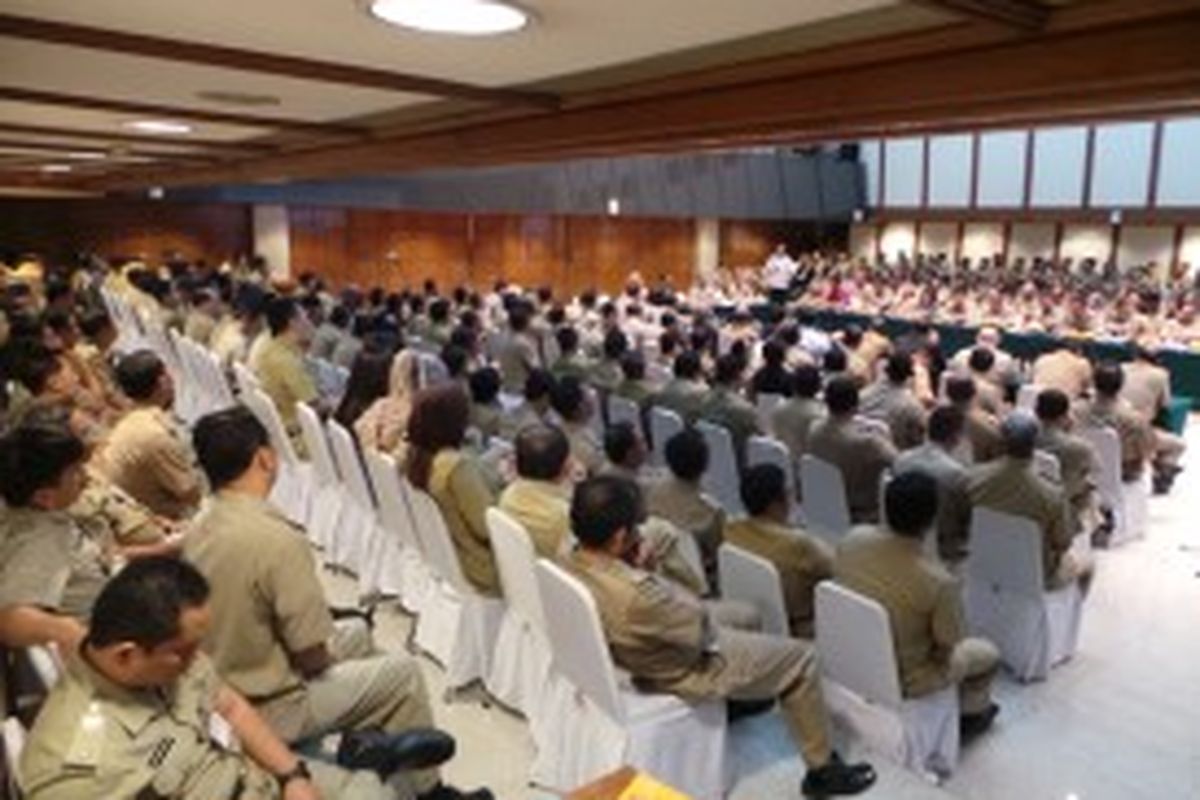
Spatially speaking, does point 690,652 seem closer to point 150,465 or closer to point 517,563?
point 517,563

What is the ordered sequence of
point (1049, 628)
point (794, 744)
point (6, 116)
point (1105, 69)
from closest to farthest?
point (1105, 69) < point (794, 744) < point (1049, 628) < point (6, 116)

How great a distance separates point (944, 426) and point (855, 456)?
1.61 ft

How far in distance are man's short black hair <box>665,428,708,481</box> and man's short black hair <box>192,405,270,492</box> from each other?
1856 millimetres

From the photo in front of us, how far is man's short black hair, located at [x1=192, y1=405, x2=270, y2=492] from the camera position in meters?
2.71

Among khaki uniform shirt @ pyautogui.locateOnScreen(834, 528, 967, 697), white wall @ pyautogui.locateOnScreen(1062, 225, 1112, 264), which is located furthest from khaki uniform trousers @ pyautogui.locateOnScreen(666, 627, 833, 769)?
white wall @ pyautogui.locateOnScreen(1062, 225, 1112, 264)

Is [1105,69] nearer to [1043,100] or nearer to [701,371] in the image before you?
[1043,100]

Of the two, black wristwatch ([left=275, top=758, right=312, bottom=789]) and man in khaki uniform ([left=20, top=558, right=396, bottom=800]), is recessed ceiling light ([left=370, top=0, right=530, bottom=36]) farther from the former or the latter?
black wristwatch ([left=275, top=758, right=312, bottom=789])

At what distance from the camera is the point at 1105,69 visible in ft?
9.50

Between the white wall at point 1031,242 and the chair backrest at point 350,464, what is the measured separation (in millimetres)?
14992

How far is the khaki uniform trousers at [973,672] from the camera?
351 cm

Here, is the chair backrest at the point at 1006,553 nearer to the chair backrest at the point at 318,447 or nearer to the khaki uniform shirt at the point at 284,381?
the chair backrest at the point at 318,447

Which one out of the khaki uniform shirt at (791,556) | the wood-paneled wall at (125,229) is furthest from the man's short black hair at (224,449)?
the wood-paneled wall at (125,229)

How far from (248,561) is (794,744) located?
208 centimetres

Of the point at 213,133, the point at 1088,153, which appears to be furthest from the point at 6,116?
the point at 1088,153
